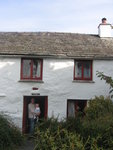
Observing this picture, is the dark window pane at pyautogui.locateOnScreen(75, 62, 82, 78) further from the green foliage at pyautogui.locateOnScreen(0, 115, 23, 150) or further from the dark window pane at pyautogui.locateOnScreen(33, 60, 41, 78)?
the green foliage at pyautogui.locateOnScreen(0, 115, 23, 150)

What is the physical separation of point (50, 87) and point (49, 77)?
64 centimetres

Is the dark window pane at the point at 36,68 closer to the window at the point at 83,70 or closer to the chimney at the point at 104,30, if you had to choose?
the window at the point at 83,70

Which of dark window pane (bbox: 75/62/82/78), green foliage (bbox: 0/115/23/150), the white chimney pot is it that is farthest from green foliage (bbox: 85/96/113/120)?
the white chimney pot

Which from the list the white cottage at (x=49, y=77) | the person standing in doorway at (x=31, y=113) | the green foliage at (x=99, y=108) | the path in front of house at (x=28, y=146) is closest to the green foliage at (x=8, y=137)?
the path in front of house at (x=28, y=146)

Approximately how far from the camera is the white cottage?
1584 cm

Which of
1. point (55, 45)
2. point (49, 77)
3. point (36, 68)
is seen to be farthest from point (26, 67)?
point (55, 45)

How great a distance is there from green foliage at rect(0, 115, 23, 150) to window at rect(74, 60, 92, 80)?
261 inches

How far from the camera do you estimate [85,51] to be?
1661 centimetres

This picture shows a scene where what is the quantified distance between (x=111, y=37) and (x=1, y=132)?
12.4 meters

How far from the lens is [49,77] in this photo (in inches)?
635

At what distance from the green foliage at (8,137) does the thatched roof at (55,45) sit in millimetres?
5962

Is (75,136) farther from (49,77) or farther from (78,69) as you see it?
(78,69)

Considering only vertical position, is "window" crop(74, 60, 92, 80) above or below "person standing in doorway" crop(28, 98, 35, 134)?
above

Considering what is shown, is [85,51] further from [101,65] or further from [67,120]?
[67,120]
